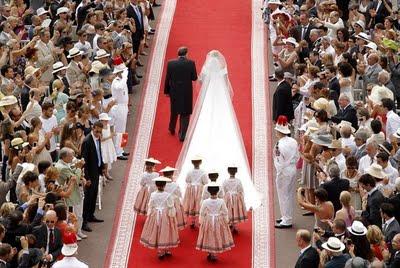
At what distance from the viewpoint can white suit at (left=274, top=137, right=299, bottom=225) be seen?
19.6m

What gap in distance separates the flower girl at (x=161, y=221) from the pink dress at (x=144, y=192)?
0.84m

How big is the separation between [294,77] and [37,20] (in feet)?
19.3

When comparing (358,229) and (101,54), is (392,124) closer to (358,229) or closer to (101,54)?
(358,229)

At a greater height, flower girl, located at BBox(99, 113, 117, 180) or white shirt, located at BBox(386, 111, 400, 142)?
white shirt, located at BBox(386, 111, 400, 142)

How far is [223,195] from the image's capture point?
62.6 feet

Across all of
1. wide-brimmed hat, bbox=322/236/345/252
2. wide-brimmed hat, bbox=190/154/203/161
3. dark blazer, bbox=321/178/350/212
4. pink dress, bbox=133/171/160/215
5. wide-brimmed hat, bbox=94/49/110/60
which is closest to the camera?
wide-brimmed hat, bbox=322/236/345/252

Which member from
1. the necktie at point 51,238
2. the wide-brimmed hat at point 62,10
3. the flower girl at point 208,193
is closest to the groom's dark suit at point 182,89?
the wide-brimmed hat at point 62,10

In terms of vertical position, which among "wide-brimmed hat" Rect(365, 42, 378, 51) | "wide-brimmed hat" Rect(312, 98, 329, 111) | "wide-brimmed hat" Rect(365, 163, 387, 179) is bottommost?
"wide-brimmed hat" Rect(365, 42, 378, 51)

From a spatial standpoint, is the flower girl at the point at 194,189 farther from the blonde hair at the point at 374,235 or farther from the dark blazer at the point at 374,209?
the blonde hair at the point at 374,235

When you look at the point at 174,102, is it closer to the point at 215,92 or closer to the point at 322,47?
the point at 215,92

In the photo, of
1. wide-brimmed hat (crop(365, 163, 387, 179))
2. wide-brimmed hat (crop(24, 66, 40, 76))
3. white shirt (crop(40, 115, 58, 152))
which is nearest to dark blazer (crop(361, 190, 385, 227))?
wide-brimmed hat (crop(365, 163, 387, 179))

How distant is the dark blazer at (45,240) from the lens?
16.2 m

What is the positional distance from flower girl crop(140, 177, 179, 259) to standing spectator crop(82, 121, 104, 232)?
148 cm

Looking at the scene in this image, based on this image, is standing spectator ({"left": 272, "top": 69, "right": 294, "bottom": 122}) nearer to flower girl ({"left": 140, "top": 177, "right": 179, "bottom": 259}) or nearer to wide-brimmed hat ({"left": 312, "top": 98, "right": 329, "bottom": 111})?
wide-brimmed hat ({"left": 312, "top": 98, "right": 329, "bottom": 111})
